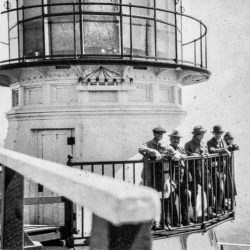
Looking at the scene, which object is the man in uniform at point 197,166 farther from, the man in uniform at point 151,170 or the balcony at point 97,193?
the man in uniform at point 151,170

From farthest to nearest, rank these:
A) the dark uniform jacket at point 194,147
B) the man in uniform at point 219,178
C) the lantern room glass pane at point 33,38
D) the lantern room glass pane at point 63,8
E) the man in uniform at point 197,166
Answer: the lantern room glass pane at point 33,38 < the lantern room glass pane at point 63,8 < the man in uniform at point 219,178 < the dark uniform jacket at point 194,147 < the man in uniform at point 197,166

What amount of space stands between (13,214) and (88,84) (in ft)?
22.3

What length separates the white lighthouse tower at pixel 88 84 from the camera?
9109 millimetres

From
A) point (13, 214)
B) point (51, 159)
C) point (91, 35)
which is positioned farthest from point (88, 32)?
point (13, 214)

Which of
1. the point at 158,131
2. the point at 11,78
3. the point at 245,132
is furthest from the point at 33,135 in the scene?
the point at 245,132

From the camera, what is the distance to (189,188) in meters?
7.67

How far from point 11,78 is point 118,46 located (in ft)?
10.4

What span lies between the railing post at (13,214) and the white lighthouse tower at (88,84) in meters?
6.47

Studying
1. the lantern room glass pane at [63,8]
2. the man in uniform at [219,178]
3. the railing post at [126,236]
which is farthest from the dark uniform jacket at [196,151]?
the railing post at [126,236]

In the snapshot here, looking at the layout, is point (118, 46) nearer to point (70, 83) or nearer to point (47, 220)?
point (70, 83)

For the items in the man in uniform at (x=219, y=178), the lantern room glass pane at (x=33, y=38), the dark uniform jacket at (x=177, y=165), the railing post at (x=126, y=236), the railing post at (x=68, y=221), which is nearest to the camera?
the railing post at (x=126, y=236)

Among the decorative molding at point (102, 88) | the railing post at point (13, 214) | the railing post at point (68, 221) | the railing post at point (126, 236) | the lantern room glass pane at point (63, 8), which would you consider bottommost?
the railing post at point (68, 221)

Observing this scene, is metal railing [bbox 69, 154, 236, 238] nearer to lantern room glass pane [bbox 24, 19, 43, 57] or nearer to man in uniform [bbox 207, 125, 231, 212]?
man in uniform [bbox 207, 125, 231, 212]

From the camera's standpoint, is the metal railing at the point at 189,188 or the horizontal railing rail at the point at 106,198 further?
the metal railing at the point at 189,188
